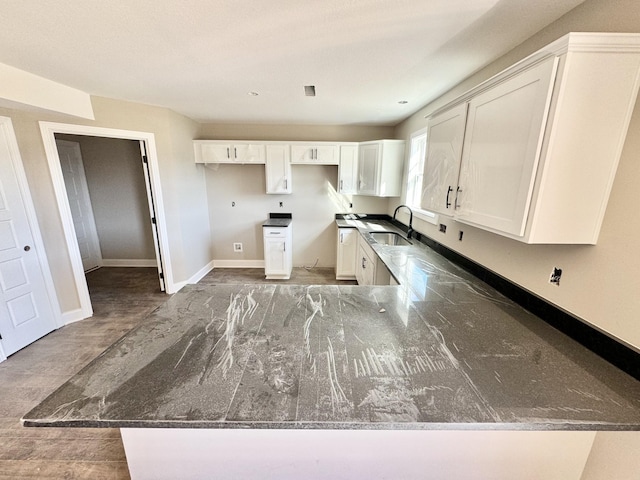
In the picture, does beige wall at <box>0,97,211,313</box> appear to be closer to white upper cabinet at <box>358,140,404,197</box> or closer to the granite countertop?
the granite countertop

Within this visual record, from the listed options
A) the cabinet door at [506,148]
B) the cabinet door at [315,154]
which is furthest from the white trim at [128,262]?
the cabinet door at [506,148]

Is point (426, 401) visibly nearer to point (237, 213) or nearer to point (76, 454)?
point (76, 454)

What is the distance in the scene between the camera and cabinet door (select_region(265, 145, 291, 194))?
401 centimetres

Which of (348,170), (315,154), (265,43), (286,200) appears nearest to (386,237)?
(348,170)

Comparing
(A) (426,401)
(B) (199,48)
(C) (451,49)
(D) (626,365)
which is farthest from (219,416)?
(C) (451,49)

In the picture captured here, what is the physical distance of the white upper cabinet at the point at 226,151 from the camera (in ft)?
13.0

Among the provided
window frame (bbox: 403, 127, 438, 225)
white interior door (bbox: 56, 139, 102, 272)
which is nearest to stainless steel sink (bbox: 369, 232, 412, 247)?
window frame (bbox: 403, 127, 438, 225)

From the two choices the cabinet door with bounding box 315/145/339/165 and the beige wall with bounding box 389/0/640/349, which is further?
the cabinet door with bounding box 315/145/339/165

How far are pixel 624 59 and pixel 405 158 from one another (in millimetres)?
2668

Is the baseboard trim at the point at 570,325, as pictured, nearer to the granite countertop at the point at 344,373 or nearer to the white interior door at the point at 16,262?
the granite countertop at the point at 344,373

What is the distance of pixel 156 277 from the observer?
4238 millimetres

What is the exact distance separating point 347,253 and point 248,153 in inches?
90.0

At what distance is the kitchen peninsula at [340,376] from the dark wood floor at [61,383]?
0.73 meters

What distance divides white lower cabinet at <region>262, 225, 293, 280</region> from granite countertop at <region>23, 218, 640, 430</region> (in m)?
2.54
